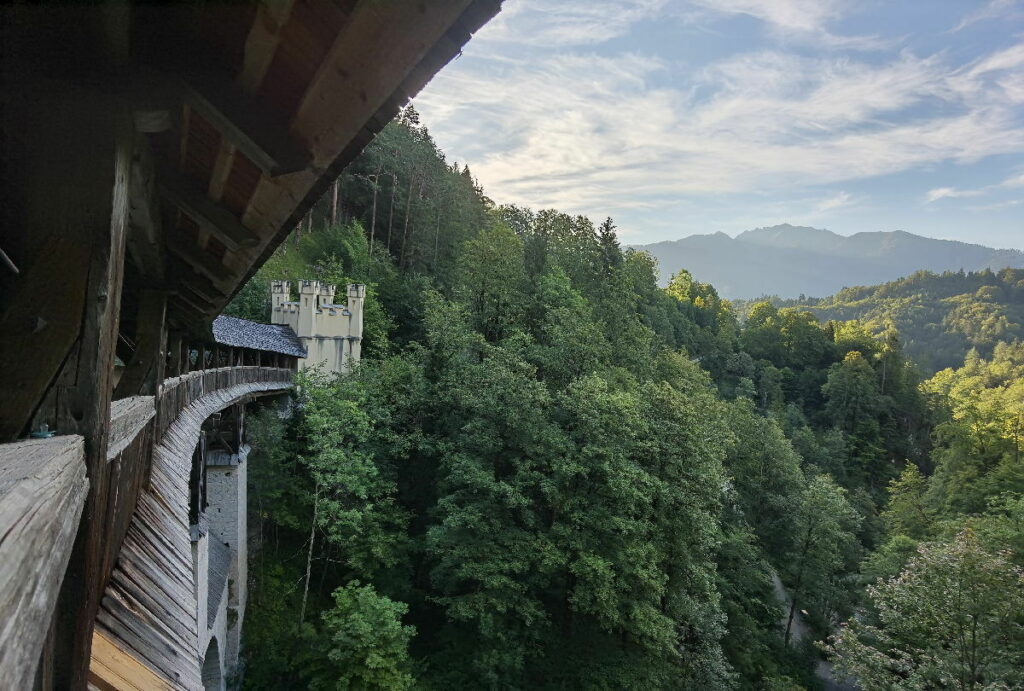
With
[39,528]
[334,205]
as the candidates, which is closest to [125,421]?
[39,528]

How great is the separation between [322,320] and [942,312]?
524 feet

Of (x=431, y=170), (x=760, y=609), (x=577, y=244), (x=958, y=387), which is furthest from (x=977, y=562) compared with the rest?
(x=958, y=387)

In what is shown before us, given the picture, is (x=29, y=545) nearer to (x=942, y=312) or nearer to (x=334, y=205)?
(x=334, y=205)

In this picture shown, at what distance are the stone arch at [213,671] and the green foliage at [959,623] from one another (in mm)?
14809

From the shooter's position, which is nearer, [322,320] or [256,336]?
[256,336]

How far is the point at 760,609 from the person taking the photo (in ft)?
84.7

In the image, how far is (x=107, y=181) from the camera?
1888 millimetres

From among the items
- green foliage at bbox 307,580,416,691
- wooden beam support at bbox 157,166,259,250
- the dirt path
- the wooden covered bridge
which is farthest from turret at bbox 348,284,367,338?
the wooden covered bridge

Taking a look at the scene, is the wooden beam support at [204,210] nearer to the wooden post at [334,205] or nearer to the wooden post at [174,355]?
the wooden post at [174,355]

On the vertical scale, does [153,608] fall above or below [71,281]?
below

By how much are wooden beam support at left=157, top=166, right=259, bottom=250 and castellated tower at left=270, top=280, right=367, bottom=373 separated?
22.6 m

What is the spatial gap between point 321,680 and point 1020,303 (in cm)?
17099

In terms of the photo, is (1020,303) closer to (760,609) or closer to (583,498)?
(760,609)

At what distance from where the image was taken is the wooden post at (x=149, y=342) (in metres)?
5.11
